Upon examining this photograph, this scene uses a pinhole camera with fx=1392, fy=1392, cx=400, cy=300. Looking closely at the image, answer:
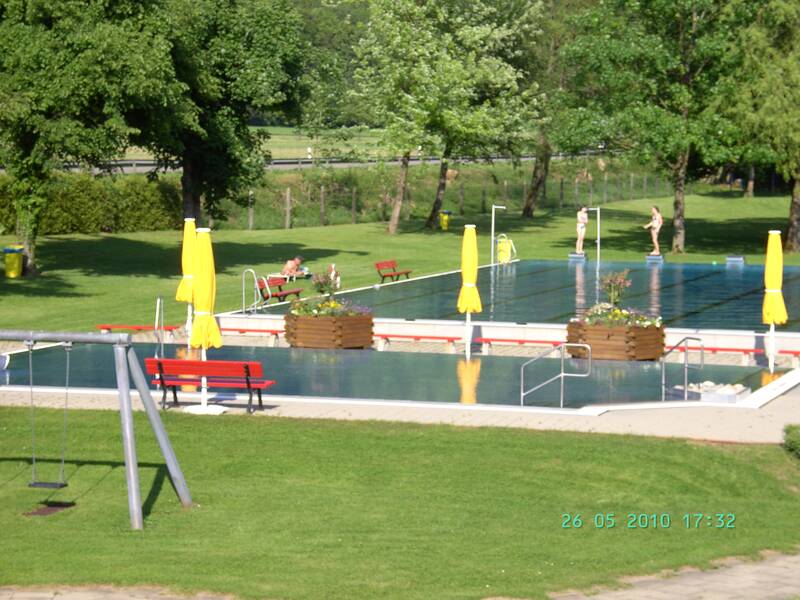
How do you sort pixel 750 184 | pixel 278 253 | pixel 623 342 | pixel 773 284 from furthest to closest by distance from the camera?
1. pixel 750 184
2. pixel 278 253
3. pixel 623 342
4. pixel 773 284

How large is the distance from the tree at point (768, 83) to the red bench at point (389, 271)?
13.3 metres

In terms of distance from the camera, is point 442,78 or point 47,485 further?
point 442,78

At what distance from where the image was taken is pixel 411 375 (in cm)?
2558

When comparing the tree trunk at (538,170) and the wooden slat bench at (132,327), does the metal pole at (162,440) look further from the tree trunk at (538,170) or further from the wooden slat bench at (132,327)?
the tree trunk at (538,170)

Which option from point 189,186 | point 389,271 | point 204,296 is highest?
point 189,186

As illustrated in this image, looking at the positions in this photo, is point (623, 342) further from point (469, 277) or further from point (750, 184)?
point (750, 184)

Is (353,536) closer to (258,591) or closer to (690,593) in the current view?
(258,591)

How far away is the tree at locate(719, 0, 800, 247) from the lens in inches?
1841

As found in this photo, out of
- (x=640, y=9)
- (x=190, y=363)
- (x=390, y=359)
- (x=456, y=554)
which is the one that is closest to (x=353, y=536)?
(x=456, y=554)

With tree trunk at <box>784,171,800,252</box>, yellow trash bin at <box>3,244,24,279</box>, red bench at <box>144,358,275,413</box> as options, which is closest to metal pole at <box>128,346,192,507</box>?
red bench at <box>144,358,275,413</box>

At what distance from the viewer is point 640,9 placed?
49.4 metres

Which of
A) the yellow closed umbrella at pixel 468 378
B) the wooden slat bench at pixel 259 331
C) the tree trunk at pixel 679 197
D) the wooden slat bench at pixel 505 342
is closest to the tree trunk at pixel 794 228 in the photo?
the tree trunk at pixel 679 197

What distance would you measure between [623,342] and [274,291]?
12.9 meters

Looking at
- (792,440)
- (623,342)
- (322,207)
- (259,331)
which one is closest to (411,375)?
(623,342)
